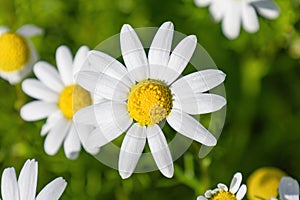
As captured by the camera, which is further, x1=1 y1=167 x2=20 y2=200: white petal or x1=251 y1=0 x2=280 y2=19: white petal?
x1=251 y1=0 x2=280 y2=19: white petal

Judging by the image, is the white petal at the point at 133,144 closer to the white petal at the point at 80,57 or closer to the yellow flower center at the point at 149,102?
the yellow flower center at the point at 149,102

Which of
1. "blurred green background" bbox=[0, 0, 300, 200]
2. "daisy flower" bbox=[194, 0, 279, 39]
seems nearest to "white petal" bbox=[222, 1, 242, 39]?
"daisy flower" bbox=[194, 0, 279, 39]

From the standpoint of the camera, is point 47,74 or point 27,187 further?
point 47,74

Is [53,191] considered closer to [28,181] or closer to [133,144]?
[28,181]

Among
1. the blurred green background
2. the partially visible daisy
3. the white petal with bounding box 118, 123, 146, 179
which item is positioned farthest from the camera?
the blurred green background

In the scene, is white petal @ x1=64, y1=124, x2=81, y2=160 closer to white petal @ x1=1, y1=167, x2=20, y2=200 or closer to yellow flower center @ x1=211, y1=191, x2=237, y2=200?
white petal @ x1=1, y1=167, x2=20, y2=200

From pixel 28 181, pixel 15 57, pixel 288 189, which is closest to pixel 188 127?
pixel 288 189

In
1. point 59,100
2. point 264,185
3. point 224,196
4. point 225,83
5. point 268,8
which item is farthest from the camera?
point 225,83
